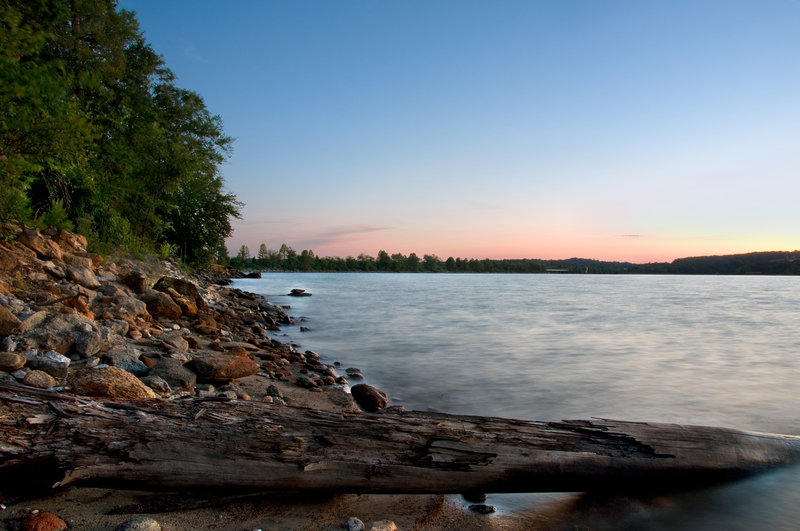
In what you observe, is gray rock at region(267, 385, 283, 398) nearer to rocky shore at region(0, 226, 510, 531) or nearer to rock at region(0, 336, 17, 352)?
rocky shore at region(0, 226, 510, 531)

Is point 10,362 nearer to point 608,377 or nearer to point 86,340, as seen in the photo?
point 86,340

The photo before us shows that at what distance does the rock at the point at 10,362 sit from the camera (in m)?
3.61

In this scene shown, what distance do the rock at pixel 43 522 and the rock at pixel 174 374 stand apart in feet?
7.74

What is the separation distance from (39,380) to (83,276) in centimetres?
492

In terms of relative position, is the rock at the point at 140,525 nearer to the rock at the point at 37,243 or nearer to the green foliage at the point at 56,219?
the rock at the point at 37,243

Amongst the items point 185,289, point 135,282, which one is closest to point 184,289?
point 185,289

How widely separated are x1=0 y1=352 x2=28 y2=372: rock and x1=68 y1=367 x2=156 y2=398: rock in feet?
1.32

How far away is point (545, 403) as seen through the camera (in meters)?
6.75

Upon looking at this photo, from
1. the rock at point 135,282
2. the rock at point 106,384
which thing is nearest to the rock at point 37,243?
the rock at point 135,282

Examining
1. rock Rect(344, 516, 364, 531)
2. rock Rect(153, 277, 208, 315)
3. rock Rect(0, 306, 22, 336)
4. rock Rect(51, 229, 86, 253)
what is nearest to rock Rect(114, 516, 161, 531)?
rock Rect(344, 516, 364, 531)

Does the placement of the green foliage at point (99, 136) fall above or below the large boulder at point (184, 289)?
above

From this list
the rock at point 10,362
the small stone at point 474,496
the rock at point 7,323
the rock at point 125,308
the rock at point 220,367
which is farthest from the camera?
the rock at point 125,308

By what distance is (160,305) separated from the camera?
898 centimetres

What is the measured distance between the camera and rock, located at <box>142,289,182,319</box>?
350 inches
